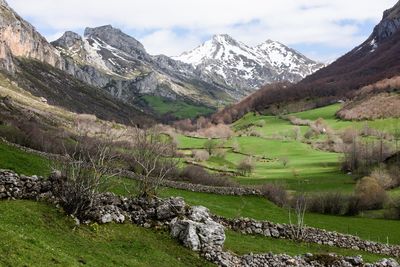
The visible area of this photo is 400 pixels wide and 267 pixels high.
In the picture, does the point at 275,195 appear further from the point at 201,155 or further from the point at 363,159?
the point at 201,155

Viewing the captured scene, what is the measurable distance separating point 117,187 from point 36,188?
80.8 ft

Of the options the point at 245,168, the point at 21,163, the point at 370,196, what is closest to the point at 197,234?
the point at 21,163

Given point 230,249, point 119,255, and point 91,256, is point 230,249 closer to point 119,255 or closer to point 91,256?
point 119,255

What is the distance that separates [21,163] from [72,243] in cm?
3203

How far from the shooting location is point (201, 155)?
603 ft

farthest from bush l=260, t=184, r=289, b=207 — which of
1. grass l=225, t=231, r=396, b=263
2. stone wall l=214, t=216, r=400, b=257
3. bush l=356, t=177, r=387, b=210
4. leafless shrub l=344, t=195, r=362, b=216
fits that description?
grass l=225, t=231, r=396, b=263

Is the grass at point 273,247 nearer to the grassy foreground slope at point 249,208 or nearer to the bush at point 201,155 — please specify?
the grassy foreground slope at point 249,208

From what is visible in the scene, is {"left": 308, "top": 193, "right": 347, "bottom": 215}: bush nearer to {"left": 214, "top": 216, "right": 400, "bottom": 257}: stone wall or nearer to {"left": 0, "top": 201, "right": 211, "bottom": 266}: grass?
{"left": 214, "top": 216, "right": 400, "bottom": 257}: stone wall

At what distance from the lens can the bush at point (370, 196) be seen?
328ft

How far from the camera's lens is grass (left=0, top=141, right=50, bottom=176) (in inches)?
2099

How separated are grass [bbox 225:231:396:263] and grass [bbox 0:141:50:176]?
83.2 ft

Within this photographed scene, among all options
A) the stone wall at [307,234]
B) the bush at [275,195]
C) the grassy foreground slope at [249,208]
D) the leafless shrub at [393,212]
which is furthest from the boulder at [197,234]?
the leafless shrub at [393,212]

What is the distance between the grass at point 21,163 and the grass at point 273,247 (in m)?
25.4

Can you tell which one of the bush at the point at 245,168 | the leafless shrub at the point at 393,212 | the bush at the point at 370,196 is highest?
the bush at the point at 245,168
